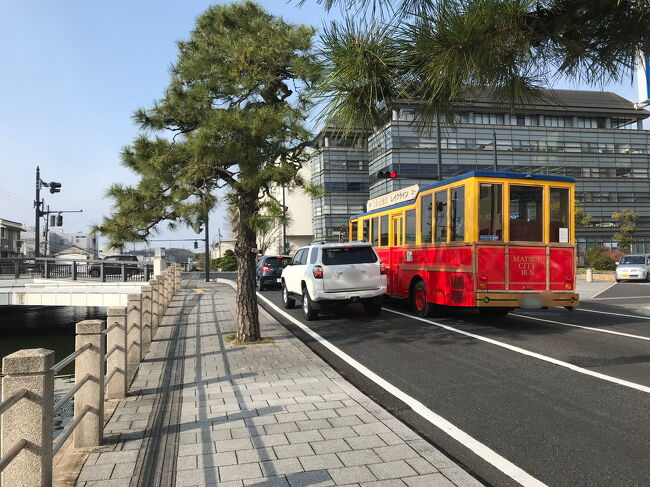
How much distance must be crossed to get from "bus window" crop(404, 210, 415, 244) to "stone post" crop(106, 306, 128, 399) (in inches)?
329

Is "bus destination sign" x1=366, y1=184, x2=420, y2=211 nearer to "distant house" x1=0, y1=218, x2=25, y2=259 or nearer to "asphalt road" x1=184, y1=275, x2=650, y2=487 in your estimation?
"asphalt road" x1=184, y1=275, x2=650, y2=487

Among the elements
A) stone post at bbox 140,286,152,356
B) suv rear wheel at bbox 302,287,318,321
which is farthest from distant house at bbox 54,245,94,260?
stone post at bbox 140,286,152,356

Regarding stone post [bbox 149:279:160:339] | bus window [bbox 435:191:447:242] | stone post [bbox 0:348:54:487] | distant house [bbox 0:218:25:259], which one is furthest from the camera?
distant house [bbox 0:218:25:259]

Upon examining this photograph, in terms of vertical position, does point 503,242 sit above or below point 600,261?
above

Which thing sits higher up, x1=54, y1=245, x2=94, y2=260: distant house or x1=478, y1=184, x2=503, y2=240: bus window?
x1=478, y1=184, x2=503, y2=240: bus window

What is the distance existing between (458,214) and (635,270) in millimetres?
24842

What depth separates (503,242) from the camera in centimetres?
1033

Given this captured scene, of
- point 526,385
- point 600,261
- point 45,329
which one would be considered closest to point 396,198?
point 526,385

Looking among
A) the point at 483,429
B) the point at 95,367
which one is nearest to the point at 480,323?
the point at 483,429

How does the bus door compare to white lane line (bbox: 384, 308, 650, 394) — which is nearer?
white lane line (bbox: 384, 308, 650, 394)

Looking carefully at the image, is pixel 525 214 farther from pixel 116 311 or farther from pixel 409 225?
pixel 116 311

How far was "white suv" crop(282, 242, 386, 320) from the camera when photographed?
12.2 m

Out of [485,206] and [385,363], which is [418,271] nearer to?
[485,206]

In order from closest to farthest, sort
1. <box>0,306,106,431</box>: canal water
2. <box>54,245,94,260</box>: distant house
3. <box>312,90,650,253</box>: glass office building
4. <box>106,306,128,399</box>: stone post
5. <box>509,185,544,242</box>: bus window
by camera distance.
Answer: <box>106,306,128,399</box>: stone post → <box>509,185,544,242</box>: bus window → <box>0,306,106,431</box>: canal water → <box>54,245,94,260</box>: distant house → <box>312,90,650,253</box>: glass office building
